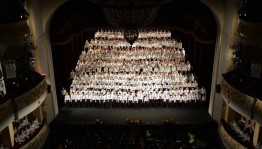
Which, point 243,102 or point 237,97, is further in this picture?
point 237,97

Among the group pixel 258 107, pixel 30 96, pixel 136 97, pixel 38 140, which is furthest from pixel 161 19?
pixel 38 140

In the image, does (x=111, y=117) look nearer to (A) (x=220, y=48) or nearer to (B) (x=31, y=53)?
(B) (x=31, y=53)

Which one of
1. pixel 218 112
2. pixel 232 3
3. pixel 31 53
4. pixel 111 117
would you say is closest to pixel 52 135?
pixel 111 117

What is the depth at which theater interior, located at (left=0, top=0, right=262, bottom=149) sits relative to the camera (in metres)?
10.9

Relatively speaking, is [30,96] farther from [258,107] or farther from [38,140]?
[258,107]

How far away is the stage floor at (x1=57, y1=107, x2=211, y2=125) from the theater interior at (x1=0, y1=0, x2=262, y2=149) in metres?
0.04

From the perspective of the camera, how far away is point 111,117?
1452cm

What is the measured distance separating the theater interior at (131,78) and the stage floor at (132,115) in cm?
4

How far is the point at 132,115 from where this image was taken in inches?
577

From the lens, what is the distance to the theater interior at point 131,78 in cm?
1094

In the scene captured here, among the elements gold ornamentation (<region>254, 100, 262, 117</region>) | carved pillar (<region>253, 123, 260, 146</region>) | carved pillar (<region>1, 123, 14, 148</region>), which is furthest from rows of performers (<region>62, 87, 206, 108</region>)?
gold ornamentation (<region>254, 100, 262, 117</region>)

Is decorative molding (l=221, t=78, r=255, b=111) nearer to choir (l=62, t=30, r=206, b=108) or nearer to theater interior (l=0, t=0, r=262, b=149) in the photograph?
theater interior (l=0, t=0, r=262, b=149)

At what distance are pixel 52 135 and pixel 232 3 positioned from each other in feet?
29.3

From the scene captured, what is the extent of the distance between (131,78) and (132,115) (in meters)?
1.76
